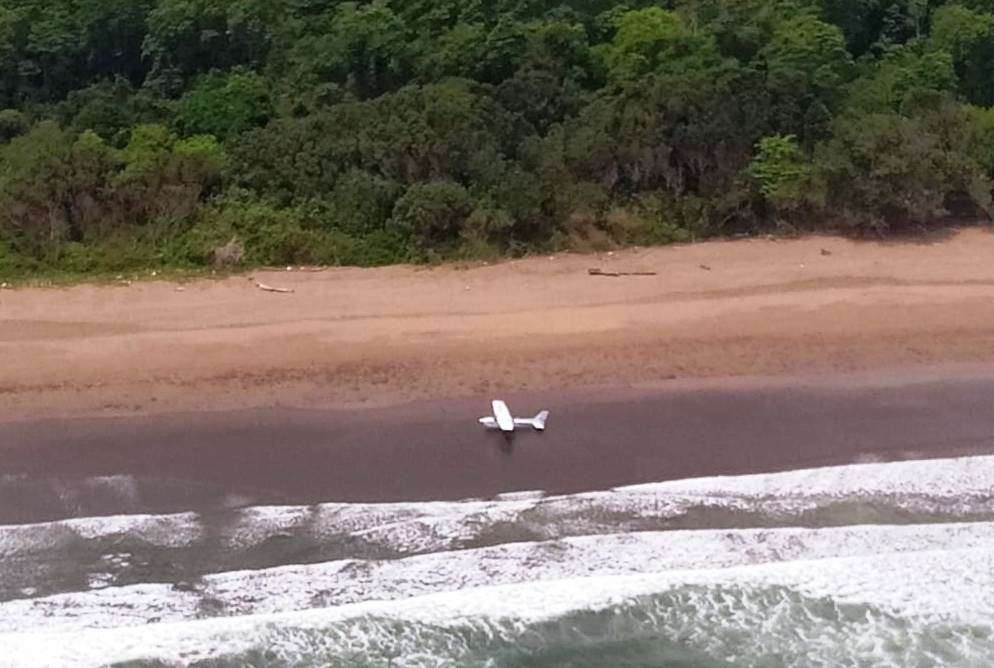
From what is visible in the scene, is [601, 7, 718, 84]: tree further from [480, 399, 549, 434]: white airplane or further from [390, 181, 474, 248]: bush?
[480, 399, 549, 434]: white airplane

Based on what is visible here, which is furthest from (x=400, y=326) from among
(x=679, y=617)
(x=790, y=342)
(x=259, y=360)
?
(x=679, y=617)

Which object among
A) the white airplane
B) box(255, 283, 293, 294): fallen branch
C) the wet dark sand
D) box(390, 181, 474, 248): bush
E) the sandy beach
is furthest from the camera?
box(390, 181, 474, 248): bush

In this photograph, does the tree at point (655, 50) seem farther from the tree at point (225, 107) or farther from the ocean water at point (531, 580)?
the ocean water at point (531, 580)

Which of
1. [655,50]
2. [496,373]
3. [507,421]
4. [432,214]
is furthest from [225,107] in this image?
[507,421]

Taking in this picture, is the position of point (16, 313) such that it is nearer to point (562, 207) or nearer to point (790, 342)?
point (562, 207)

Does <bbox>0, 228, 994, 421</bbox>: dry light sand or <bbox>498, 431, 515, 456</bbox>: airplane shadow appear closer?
<bbox>498, 431, 515, 456</bbox>: airplane shadow

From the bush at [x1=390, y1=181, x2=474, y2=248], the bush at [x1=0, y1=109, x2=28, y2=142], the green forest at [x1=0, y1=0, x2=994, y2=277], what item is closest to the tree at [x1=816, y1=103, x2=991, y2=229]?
the green forest at [x1=0, y1=0, x2=994, y2=277]
